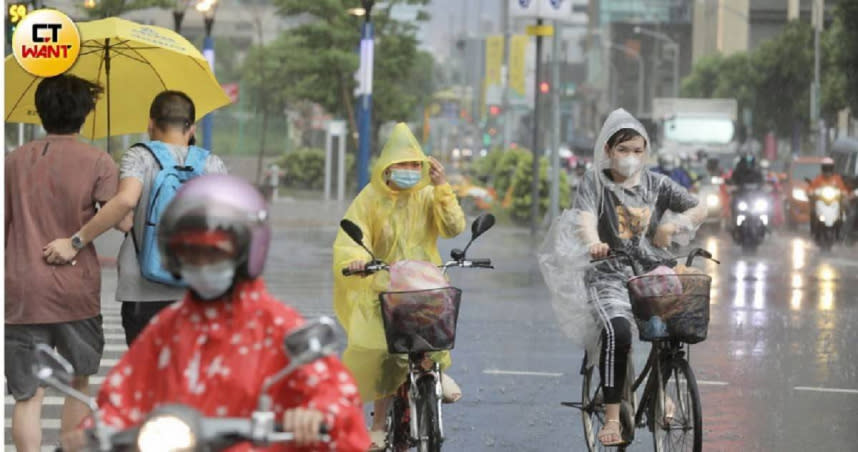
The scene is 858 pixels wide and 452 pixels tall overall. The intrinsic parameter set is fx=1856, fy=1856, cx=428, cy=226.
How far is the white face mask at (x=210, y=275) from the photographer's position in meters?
4.01

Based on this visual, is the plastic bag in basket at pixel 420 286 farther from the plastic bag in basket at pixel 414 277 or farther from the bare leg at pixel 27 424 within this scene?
the bare leg at pixel 27 424

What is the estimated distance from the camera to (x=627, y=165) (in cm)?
852

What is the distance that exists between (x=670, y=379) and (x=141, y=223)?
245 cm

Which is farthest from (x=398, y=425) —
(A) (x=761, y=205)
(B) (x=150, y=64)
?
(A) (x=761, y=205)

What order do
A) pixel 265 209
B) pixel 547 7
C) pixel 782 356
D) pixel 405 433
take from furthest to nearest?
pixel 547 7
pixel 782 356
pixel 405 433
pixel 265 209

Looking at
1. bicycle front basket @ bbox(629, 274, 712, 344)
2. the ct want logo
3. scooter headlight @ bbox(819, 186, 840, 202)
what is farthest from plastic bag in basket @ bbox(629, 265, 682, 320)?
scooter headlight @ bbox(819, 186, 840, 202)

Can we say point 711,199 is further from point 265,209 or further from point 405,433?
point 265,209

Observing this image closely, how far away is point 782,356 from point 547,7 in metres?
19.1

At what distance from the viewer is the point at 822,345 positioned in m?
15.0

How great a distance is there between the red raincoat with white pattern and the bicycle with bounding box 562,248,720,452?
3.93 m

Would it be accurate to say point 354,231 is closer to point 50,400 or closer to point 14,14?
point 50,400

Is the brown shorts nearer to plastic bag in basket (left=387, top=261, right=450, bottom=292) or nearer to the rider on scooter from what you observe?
plastic bag in basket (left=387, top=261, right=450, bottom=292)

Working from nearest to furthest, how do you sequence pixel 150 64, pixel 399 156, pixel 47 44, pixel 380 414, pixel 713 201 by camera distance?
pixel 399 156 → pixel 380 414 → pixel 150 64 → pixel 47 44 → pixel 713 201

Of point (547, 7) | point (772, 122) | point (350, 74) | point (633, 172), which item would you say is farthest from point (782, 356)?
point (772, 122)
